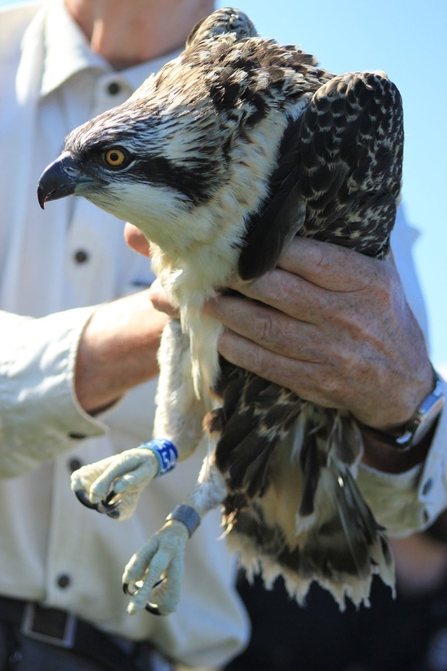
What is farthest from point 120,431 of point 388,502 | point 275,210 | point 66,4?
point 66,4

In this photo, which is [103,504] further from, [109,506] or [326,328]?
[326,328]

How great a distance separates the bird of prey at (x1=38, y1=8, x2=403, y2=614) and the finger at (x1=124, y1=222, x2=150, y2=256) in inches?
7.1

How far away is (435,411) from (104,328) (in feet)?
3.67

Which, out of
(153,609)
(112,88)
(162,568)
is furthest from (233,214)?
(112,88)

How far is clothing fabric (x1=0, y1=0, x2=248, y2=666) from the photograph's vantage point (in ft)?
11.4

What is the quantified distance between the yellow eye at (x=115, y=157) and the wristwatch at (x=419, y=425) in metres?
1.13

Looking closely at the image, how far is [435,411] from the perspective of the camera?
3.19 m

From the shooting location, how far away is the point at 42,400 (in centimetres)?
338

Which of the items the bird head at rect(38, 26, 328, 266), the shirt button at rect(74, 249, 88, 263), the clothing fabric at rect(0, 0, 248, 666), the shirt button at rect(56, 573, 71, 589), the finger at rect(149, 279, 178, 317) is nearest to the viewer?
the bird head at rect(38, 26, 328, 266)

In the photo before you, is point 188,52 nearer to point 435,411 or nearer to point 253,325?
point 253,325

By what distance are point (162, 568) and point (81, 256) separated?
142 cm

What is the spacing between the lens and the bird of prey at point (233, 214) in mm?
2820

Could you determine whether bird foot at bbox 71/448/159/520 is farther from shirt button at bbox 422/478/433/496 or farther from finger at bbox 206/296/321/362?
Result: shirt button at bbox 422/478/433/496

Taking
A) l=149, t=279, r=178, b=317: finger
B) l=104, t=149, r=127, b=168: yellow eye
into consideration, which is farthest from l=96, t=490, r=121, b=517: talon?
l=104, t=149, r=127, b=168: yellow eye
